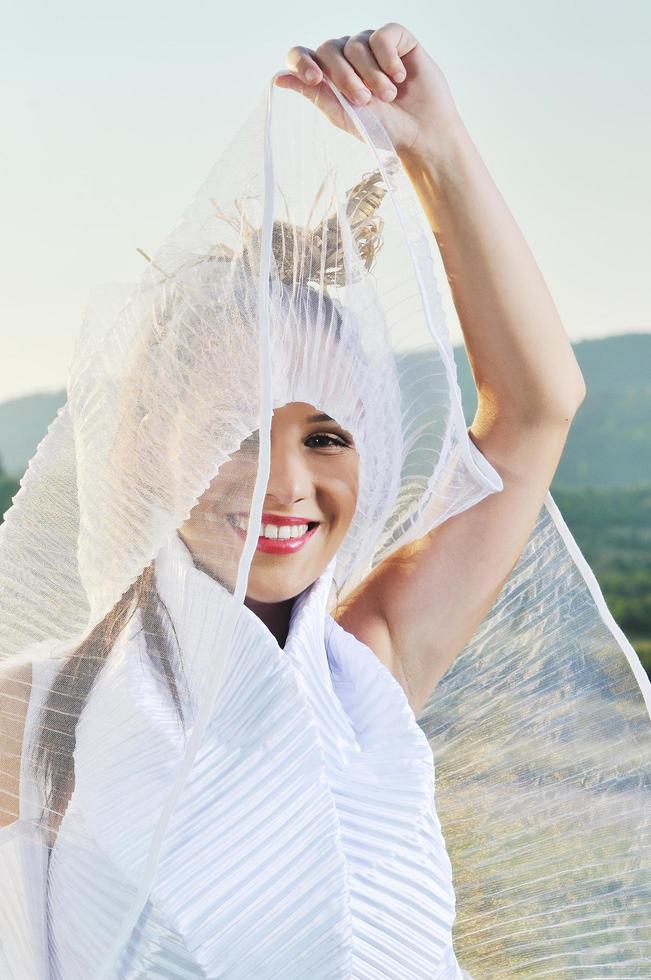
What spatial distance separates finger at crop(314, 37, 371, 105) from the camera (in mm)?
1124

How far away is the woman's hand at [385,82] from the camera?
1.11 meters

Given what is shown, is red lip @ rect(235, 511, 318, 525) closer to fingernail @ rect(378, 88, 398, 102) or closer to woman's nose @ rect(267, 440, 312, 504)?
woman's nose @ rect(267, 440, 312, 504)

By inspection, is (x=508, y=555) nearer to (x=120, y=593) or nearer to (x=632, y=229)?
(x=120, y=593)

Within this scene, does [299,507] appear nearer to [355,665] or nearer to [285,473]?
[285,473]

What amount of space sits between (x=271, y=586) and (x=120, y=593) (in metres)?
0.22

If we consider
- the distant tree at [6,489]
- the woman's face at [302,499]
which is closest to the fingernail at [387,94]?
the woman's face at [302,499]

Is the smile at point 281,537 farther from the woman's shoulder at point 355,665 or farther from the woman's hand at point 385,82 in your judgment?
the woman's hand at point 385,82

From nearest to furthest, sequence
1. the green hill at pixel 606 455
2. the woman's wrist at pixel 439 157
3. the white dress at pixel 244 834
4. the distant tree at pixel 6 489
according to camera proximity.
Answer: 1. the white dress at pixel 244 834
2. the woman's wrist at pixel 439 157
3. the distant tree at pixel 6 489
4. the green hill at pixel 606 455

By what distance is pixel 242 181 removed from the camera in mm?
1050

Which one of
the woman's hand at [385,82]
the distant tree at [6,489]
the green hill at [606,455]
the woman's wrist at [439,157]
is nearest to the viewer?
the woman's hand at [385,82]

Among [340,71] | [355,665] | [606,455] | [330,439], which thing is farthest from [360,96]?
[606,455]

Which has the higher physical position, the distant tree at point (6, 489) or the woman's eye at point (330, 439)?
the woman's eye at point (330, 439)

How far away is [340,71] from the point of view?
1.12 meters

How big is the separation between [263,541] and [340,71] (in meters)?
0.46
